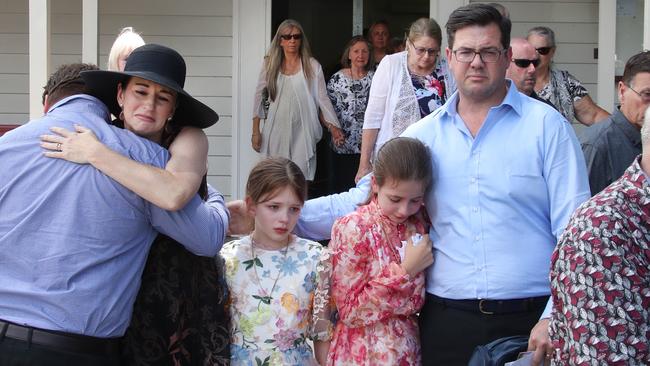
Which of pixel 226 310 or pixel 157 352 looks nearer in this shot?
pixel 157 352

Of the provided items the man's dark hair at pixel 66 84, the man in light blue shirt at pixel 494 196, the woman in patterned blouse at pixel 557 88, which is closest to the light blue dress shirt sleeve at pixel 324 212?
the man in light blue shirt at pixel 494 196

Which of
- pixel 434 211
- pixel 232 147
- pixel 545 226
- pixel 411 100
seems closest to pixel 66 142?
pixel 434 211

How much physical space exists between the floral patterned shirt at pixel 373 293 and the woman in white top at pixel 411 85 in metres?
2.63

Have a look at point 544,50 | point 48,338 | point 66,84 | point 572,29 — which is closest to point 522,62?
point 544,50

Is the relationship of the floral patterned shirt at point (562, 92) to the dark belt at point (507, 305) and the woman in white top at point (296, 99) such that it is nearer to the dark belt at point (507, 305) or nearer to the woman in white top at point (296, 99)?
the woman in white top at point (296, 99)

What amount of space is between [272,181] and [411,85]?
2.74 metres

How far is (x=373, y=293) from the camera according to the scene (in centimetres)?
282

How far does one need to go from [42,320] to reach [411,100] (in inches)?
139

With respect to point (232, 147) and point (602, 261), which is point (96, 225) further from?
point (232, 147)

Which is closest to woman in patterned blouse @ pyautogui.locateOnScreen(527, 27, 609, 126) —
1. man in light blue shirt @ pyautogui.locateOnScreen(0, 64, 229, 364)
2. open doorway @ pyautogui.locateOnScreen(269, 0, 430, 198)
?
man in light blue shirt @ pyautogui.locateOnScreen(0, 64, 229, 364)

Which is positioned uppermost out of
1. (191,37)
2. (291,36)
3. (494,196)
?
(191,37)

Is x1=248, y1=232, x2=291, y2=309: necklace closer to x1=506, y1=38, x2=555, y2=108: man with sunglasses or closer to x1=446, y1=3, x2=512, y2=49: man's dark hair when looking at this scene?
x1=446, y1=3, x2=512, y2=49: man's dark hair

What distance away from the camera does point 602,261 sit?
6.81ft

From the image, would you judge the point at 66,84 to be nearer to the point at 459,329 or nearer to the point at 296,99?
the point at 459,329
